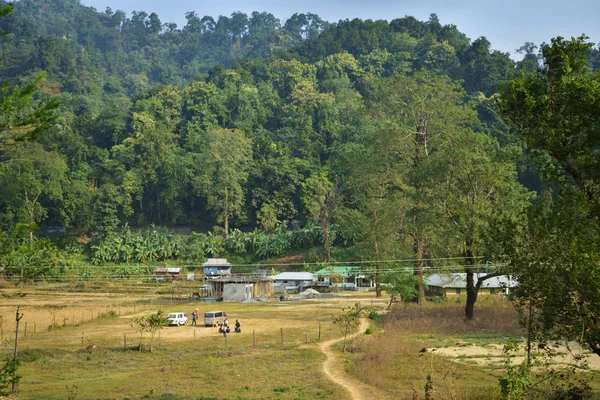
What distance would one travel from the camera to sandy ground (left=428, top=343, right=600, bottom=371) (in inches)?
1077

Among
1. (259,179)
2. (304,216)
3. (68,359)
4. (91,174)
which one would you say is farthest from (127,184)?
(68,359)

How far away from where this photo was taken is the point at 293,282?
7300cm

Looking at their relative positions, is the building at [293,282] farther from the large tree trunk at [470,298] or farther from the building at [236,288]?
the large tree trunk at [470,298]

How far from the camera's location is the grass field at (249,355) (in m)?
23.0

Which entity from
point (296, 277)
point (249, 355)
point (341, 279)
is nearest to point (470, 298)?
point (249, 355)

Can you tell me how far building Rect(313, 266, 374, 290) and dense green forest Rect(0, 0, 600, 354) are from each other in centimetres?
447

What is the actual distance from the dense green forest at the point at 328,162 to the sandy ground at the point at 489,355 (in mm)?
4652

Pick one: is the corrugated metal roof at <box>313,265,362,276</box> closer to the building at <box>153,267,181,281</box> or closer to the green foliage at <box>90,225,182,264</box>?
the building at <box>153,267,181,281</box>

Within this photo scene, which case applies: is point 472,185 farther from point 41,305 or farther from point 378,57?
point 378,57

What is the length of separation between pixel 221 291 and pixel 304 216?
35.9 metres

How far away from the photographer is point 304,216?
99.1 metres

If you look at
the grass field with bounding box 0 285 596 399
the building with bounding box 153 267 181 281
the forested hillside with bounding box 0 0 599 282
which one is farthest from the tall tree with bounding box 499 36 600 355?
the building with bounding box 153 267 181 281

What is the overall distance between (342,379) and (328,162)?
78.8 meters

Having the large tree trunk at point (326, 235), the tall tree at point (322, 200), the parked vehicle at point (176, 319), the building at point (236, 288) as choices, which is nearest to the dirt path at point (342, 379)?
the parked vehicle at point (176, 319)
